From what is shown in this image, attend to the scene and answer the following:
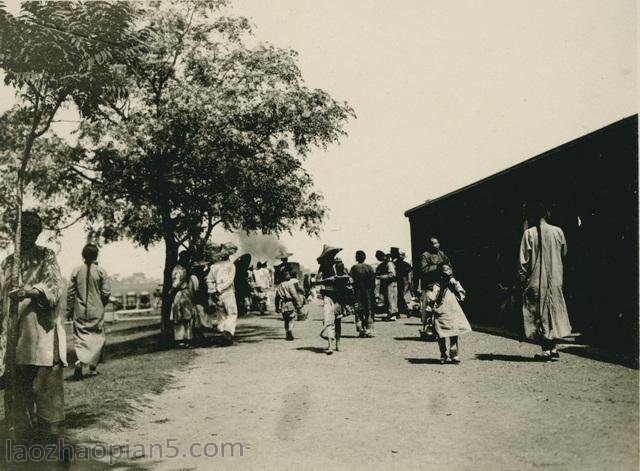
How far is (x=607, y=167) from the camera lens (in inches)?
349

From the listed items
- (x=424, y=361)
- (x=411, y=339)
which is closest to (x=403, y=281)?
(x=411, y=339)

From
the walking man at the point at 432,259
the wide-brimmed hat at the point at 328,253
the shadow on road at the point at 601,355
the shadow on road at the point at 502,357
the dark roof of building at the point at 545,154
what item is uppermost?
the dark roof of building at the point at 545,154

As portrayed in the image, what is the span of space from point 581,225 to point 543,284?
87.0 inches

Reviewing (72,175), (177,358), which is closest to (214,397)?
(177,358)

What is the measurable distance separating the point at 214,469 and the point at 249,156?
929 centimetres

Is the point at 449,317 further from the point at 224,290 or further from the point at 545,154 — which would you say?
the point at 224,290

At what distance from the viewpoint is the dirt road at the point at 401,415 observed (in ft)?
15.0

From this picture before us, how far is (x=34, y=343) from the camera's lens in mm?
4848

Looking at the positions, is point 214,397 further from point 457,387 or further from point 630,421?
point 630,421

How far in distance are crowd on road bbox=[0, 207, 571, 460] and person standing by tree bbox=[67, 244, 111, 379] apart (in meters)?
0.02

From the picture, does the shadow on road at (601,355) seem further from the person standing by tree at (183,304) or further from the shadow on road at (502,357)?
the person standing by tree at (183,304)

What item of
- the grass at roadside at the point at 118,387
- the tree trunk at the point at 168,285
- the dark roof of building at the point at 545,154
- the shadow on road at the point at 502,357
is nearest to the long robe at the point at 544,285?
the shadow on road at the point at 502,357

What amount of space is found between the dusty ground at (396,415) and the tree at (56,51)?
6.58 feet

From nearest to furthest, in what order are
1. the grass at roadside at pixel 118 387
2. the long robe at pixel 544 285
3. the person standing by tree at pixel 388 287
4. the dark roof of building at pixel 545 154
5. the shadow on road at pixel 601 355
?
the grass at roadside at pixel 118 387, the shadow on road at pixel 601 355, the dark roof of building at pixel 545 154, the long robe at pixel 544 285, the person standing by tree at pixel 388 287
